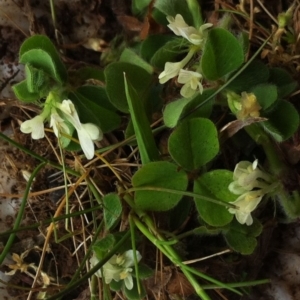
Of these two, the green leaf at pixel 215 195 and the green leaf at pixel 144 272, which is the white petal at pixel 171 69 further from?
the green leaf at pixel 144 272

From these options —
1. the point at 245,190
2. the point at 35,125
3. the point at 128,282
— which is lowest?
the point at 128,282

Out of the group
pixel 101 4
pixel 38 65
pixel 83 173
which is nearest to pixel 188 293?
pixel 83 173

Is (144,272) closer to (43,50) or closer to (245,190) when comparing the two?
(245,190)

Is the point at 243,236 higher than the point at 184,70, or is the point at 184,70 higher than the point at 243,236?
the point at 184,70

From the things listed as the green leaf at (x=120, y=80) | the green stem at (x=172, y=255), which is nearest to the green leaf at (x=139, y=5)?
the green leaf at (x=120, y=80)

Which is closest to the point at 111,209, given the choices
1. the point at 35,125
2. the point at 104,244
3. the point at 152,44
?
the point at 104,244

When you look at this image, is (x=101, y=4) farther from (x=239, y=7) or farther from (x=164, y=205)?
(x=164, y=205)
